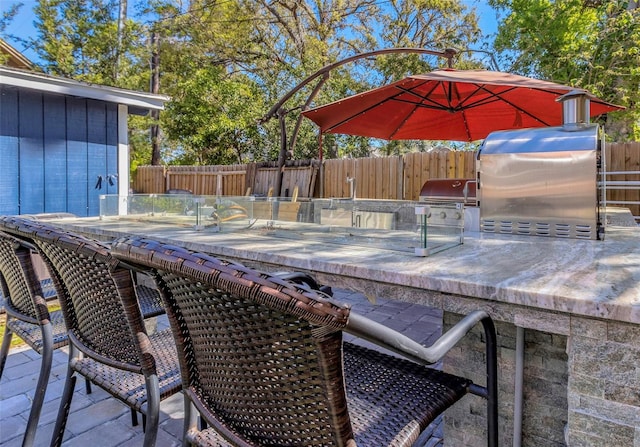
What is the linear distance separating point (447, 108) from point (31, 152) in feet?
16.9

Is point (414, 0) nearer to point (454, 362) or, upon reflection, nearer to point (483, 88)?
point (483, 88)

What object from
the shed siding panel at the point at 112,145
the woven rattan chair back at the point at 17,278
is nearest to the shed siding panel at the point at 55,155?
the shed siding panel at the point at 112,145

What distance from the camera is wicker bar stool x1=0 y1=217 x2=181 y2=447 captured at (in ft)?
3.91

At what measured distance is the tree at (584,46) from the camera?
7586 millimetres

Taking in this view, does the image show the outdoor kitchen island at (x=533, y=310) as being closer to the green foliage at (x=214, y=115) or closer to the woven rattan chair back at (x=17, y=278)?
the woven rattan chair back at (x=17, y=278)

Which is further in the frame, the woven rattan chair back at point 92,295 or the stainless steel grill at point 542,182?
the stainless steel grill at point 542,182

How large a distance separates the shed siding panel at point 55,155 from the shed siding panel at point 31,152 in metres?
0.06

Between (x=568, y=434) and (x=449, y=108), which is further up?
(x=449, y=108)

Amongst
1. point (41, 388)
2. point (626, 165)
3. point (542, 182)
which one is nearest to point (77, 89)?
point (41, 388)

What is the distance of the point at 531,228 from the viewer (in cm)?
199

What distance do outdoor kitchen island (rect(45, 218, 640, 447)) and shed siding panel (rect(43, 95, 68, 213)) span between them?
4661 millimetres

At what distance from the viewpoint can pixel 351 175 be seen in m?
8.73

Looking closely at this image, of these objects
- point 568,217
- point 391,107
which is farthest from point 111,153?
point 568,217

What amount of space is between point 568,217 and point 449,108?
3.14 metres
